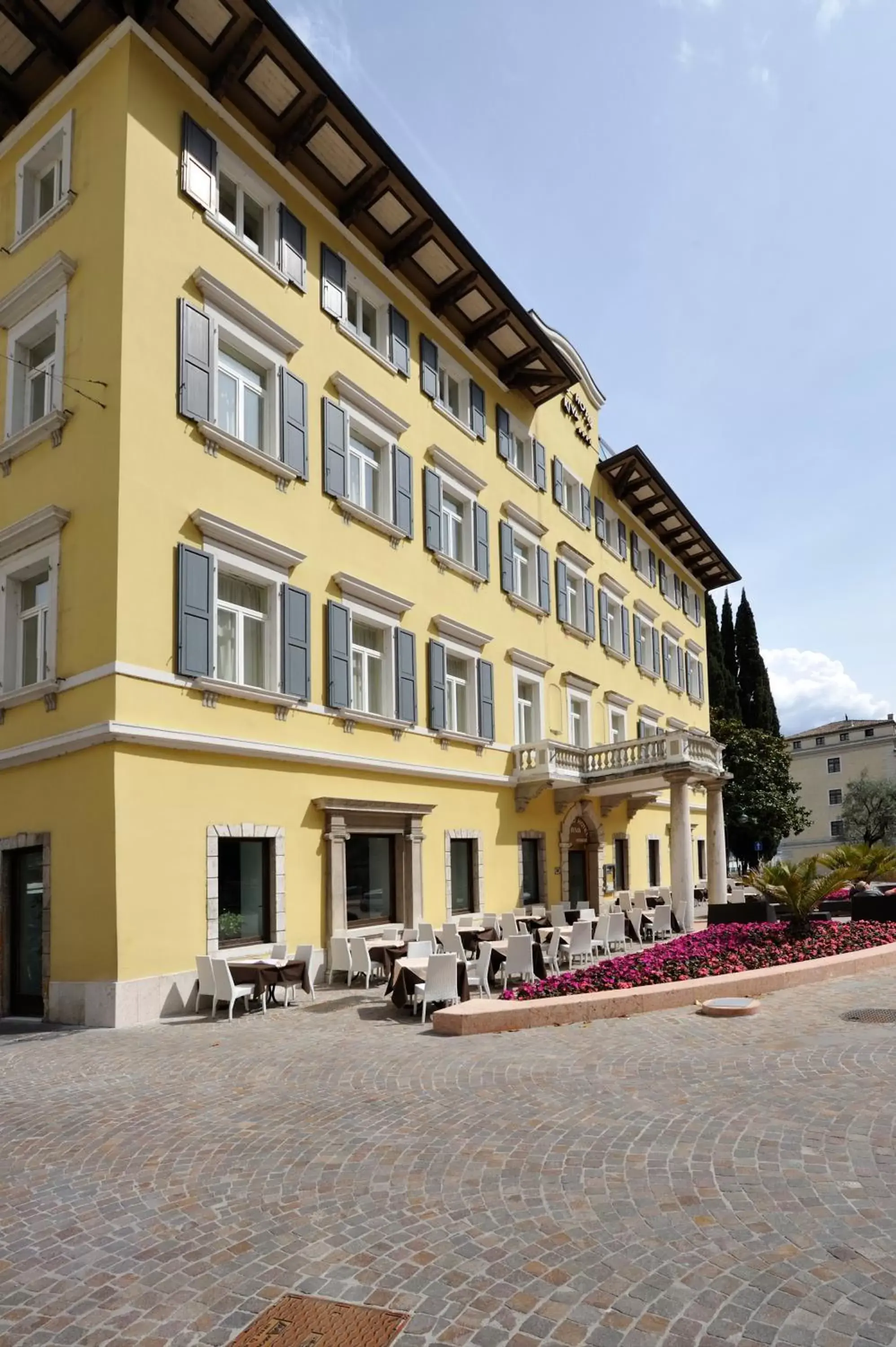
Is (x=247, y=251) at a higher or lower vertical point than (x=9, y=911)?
higher

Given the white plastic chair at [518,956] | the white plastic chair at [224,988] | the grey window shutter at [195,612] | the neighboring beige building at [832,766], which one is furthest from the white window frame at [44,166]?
the neighboring beige building at [832,766]

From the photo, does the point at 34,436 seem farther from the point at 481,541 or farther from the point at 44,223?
the point at 481,541

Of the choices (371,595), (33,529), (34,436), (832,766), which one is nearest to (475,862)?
(371,595)

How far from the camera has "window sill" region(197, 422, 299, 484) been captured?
14516 mm

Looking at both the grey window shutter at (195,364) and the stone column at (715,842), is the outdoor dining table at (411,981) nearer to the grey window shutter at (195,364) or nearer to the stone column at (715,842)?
the grey window shutter at (195,364)

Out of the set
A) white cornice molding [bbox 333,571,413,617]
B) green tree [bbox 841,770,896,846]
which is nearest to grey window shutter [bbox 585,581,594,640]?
white cornice molding [bbox 333,571,413,617]

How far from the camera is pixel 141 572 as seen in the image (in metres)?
13.2

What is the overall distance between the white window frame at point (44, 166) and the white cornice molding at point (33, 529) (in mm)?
4838

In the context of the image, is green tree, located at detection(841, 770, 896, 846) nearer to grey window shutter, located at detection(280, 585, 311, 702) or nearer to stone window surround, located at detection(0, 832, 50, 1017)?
grey window shutter, located at detection(280, 585, 311, 702)

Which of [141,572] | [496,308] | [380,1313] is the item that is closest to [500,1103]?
[380,1313]

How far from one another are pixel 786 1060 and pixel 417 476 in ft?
47.6

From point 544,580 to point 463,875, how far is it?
28.6 ft

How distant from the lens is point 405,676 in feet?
61.9

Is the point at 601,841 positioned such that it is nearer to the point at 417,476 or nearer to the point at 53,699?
the point at 417,476
